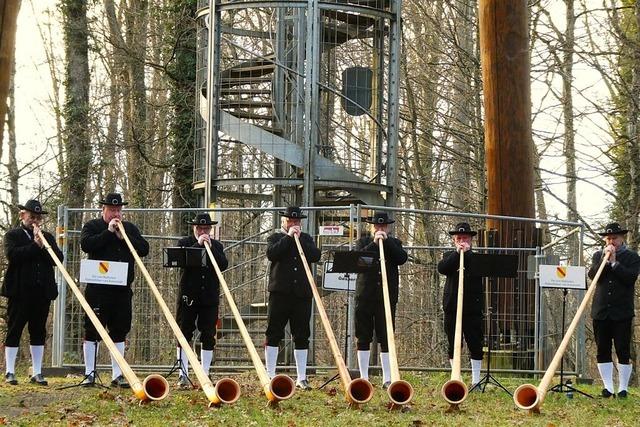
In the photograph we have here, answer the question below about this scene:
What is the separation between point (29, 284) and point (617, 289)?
22.1 feet

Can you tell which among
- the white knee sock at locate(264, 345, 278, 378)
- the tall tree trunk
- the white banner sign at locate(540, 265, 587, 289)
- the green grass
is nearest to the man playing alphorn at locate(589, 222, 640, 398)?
the white banner sign at locate(540, 265, 587, 289)

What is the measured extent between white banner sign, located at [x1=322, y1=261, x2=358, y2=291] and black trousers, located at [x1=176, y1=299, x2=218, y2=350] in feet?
4.55

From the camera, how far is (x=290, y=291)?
14320 mm

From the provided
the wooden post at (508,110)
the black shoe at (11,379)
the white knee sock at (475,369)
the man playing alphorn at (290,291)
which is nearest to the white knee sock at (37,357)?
the black shoe at (11,379)

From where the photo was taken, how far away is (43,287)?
14.4 m

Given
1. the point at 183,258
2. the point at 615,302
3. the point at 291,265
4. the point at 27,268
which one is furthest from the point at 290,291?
the point at 615,302

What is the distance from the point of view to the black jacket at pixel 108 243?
1400cm

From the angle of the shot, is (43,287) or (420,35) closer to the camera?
(43,287)

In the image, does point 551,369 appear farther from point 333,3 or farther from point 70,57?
point 70,57

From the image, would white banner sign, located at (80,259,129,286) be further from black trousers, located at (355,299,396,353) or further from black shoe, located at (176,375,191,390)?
black trousers, located at (355,299,396,353)


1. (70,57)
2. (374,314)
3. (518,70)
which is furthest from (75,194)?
(374,314)

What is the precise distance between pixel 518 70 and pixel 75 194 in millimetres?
12500

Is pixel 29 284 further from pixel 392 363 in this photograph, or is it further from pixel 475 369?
pixel 475 369

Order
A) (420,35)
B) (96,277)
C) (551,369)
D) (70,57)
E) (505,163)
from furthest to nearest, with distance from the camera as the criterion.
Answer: (420,35)
(70,57)
(505,163)
(96,277)
(551,369)
